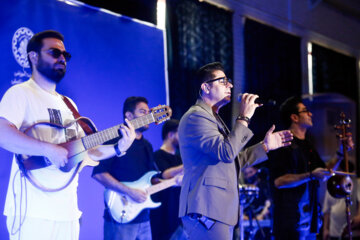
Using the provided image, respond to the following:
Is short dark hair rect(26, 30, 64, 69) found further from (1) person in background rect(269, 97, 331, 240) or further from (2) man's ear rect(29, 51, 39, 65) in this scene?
(1) person in background rect(269, 97, 331, 240)

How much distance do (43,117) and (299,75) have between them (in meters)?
5.31

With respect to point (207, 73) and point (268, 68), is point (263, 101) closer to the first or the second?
point (207, 73)

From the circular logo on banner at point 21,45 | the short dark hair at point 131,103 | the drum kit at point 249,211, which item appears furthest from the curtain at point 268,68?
the circular logo on banner at point 21,45

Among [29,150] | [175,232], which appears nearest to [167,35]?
[175,232]

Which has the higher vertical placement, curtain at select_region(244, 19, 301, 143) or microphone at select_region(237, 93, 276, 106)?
curtain at select_region(244, 19, 301, 143)

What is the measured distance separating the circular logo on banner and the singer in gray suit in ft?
5.21

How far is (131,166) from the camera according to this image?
13.3 feet

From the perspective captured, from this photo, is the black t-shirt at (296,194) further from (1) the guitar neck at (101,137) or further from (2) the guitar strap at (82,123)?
(2) the guitar strap at (82,123)

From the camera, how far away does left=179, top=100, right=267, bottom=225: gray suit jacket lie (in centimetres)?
261

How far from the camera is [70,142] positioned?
3305mm

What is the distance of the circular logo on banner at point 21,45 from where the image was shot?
3555 mm

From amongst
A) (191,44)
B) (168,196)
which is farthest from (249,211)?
(191,44)

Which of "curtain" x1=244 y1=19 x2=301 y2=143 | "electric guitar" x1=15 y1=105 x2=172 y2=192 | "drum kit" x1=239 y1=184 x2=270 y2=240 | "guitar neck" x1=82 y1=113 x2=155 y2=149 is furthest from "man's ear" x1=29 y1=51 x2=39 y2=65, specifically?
"curtain" x1=244 y1=19 x2=301 y2=143

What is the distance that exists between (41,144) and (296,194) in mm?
2359
